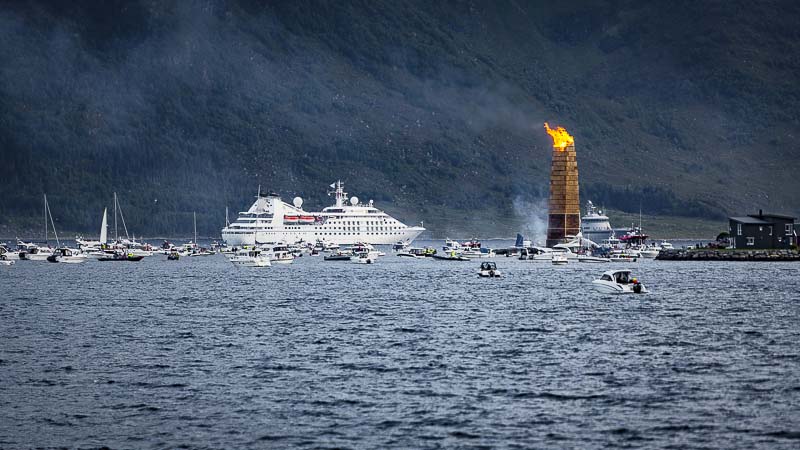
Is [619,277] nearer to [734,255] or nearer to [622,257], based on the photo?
[734,255]

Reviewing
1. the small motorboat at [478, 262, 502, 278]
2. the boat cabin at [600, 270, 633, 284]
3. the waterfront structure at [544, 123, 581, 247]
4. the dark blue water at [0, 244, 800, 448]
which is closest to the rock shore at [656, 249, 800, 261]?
the waterfront structure at [544, 123, 581, 247]

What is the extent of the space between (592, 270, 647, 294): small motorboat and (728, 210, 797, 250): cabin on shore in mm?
72138

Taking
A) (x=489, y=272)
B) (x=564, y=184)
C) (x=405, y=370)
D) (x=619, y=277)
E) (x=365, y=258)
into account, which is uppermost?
(x=564, y=184)

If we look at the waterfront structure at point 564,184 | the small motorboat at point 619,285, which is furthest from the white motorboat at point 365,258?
the small motorboat at point 619,285

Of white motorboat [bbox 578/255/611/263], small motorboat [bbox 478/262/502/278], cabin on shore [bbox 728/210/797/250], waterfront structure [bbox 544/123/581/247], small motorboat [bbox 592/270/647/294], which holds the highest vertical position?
waterfront structure [bbox 544/123/581/247]

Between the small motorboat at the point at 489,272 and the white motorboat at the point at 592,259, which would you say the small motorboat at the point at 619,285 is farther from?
the white motorboat at the point at 592,259

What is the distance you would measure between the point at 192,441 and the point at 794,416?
2375 centimetres

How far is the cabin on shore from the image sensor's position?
7052 inches

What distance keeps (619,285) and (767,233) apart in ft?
249

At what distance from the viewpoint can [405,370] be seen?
62062 millimetres

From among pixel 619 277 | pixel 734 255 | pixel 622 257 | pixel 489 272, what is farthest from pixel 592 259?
pixel 619 277

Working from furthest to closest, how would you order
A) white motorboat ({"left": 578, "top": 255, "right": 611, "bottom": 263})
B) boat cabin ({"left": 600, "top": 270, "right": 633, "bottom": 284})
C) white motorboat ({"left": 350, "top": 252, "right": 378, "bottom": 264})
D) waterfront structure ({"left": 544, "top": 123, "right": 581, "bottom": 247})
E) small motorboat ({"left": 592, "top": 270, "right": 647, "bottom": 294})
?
waterfront structure ({"left": 544, "top": 123, "right": 581, "bottom": 247}), white motorboat ({"left": 350, "top": 252, "right": 378, "bottom": 264}), white motorboat ({"left": 578, "top": 255, "right": 611, "bottom": 263}), boat cabin ({"left": 600, "top": 270, "right": 633, "bottom": 284}), small motorboat ({"left": 592, "top": 270, "right": 647, "bottom": 294})

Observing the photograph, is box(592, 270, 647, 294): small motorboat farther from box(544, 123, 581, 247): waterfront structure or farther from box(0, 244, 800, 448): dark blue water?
box(544, 123, 581, 247): waterfront structure

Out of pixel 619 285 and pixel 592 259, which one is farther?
pixel 592 259
